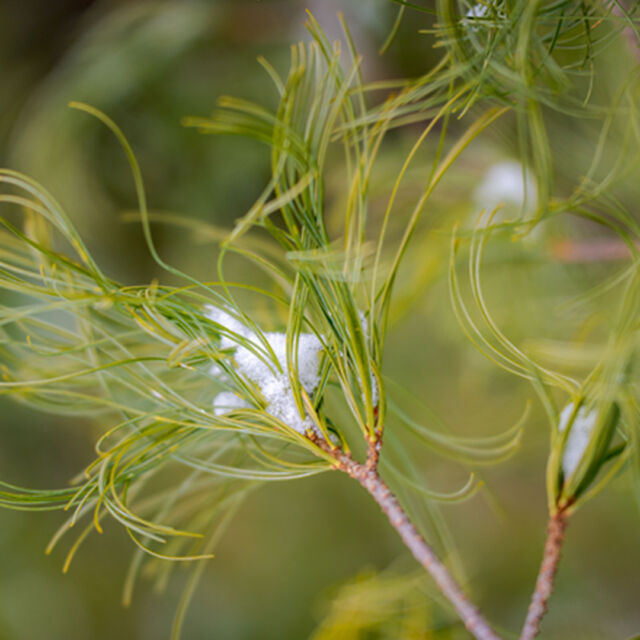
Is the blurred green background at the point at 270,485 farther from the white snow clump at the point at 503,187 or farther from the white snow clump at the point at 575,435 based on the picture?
the white snow clump at the point at 575,435

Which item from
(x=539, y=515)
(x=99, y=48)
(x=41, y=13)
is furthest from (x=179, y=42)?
(x=539, y=515)

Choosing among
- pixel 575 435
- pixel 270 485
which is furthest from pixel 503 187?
pixel 270 485

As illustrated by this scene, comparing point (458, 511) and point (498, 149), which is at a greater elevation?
point (498, 149)

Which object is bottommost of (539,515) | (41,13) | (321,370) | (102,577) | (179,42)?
(539,515)

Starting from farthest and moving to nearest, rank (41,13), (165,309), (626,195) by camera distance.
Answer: (41,13) → (626,195) → (165,309)

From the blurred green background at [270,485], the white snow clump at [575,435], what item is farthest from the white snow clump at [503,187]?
the white snow clump at [575,435]

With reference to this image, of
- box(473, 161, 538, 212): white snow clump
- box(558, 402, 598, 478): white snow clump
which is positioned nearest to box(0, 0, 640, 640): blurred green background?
box(473, 161, 538, 212): white snow clump

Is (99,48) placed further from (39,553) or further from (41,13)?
(39,553)
